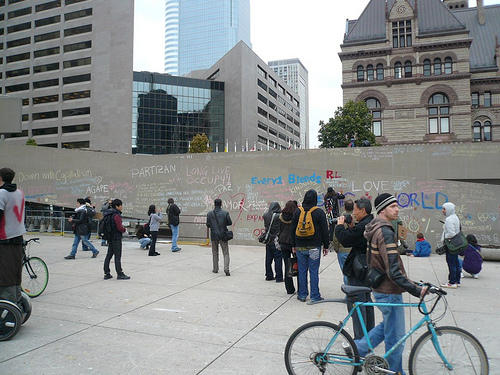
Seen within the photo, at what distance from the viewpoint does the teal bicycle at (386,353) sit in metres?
3.12

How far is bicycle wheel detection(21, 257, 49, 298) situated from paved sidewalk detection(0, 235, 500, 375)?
0.19 metres

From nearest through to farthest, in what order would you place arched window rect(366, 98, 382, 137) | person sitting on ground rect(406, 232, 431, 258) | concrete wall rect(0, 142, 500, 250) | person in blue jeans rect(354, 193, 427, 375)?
1. person in blue jeans rect(354, 193, 427, 375)
2. person sitting on ground rect(406, 232, 431, 258)
3. concrete wall rect(0, 142, 500, 250)
4. arched window rect(366, 98, 382, 137)

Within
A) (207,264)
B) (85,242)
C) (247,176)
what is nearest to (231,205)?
(247,176)

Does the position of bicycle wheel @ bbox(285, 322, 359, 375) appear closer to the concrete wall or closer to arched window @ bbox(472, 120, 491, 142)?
the concrete wall

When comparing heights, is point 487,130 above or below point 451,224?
above

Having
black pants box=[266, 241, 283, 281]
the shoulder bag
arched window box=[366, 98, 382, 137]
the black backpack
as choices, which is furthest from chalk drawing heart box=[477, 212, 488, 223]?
arched window box=[366, 98, 382, 137]

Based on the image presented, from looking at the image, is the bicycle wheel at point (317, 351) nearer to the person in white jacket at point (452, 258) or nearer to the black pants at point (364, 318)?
the black pants at point (364, 318)

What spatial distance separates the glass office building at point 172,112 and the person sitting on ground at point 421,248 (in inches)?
2543

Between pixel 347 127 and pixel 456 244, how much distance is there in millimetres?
33199

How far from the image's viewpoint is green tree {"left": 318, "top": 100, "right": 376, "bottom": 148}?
39312mm

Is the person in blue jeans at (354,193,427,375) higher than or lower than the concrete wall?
lower

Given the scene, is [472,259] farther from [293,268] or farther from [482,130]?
[482,130]

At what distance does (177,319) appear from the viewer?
542 cm

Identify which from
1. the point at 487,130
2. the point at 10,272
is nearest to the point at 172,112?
the point at 487,130
